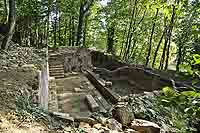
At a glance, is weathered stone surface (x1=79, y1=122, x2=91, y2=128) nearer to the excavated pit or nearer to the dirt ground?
the dirt ground

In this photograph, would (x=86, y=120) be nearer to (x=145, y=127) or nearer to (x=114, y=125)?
(x=114, y=125)

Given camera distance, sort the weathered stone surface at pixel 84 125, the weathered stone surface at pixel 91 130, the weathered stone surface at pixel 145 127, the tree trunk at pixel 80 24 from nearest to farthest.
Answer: the weathered stone surface at pixel 91 130, the weathered stone surface at pixel 84 125, the weathered stone surface at pixel 145 127, the tree trunk at pixel 80 24

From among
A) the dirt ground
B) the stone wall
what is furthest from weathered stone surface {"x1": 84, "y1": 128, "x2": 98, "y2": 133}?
the stone wall

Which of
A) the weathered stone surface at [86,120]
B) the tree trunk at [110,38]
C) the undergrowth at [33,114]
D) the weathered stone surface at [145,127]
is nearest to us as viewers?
the undergrowth at [33,114]

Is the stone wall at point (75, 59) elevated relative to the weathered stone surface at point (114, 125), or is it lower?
elevated

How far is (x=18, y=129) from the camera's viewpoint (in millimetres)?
4918

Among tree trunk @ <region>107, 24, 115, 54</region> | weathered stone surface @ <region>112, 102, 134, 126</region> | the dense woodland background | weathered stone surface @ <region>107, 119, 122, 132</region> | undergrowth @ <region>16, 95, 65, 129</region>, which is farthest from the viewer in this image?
tree trunk @ <region>107, 24, 115, 54</region>

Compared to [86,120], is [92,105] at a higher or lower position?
lower

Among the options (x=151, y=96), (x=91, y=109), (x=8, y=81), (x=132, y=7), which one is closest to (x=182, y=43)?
(x=132, y=7)

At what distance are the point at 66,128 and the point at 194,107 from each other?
4469mm

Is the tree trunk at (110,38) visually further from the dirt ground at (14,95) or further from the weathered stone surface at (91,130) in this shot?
the weathered stone surface at (91,130)

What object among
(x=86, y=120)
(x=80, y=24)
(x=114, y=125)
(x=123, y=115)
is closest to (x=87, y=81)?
(x=80, y=24)

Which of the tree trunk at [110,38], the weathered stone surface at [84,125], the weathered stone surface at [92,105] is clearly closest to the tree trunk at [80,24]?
the tree trunk at [110,38]

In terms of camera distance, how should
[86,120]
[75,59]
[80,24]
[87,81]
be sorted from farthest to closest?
1. [80,24]
2. [75,59]
3. [87,81]
4. [86,120]
